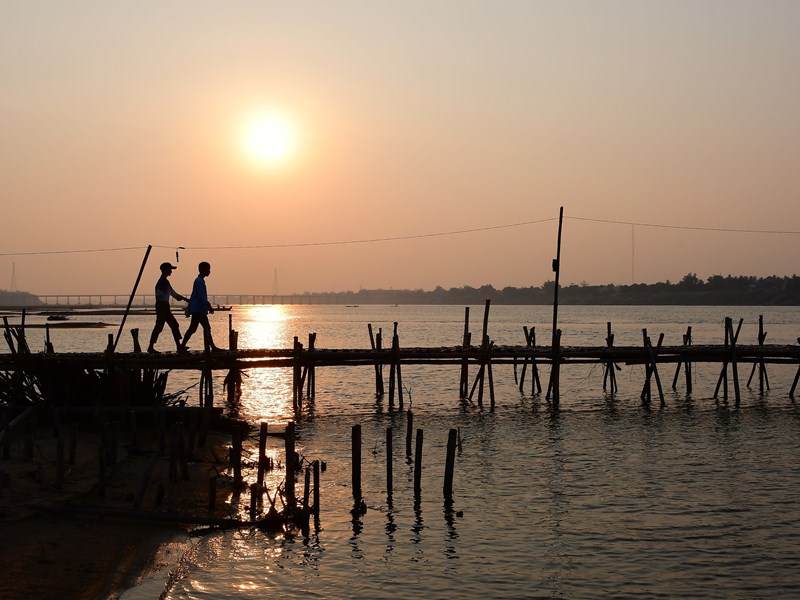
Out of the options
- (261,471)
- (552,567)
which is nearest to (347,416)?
(261,471)

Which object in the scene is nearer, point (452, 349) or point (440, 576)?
point (440, 576)

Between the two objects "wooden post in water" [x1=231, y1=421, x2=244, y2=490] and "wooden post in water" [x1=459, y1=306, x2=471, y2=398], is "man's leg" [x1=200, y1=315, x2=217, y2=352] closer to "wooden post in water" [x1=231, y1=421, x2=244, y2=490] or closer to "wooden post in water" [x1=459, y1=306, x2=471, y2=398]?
"wooden post in water" [x1=231, y1=421, x2=244, y2=490]

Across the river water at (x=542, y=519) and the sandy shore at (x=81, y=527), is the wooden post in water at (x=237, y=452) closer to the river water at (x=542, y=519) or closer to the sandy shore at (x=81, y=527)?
the sandy shore at (x=81, y=527)

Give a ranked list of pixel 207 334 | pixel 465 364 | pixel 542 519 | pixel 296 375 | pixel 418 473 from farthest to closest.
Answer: pixel 465 364, pixel 296 375, pixel 207 334, pixel 418 473, pixel 542 519

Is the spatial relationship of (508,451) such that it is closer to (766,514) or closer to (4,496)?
(766,514)

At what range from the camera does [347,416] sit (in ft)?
93.8

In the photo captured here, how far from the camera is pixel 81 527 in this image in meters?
12.4

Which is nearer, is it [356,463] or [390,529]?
[390,529]

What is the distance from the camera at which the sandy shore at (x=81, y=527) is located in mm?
10727

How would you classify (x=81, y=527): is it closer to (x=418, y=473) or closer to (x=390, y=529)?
(x=390, y=529)

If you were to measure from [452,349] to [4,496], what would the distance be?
56.7ft

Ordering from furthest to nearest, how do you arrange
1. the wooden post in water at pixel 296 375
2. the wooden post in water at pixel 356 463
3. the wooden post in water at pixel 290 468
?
1. the wooden post in water at pixel 296 375
2. the wooden post in water at pixel 356 463
3. the wooden post in water at pixel 290 468

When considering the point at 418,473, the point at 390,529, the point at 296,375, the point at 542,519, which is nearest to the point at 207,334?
the point at 296,375

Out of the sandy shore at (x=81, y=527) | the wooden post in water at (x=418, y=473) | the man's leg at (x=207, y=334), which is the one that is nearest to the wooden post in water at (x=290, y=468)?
the sandy shore at (x=81, y=527)
